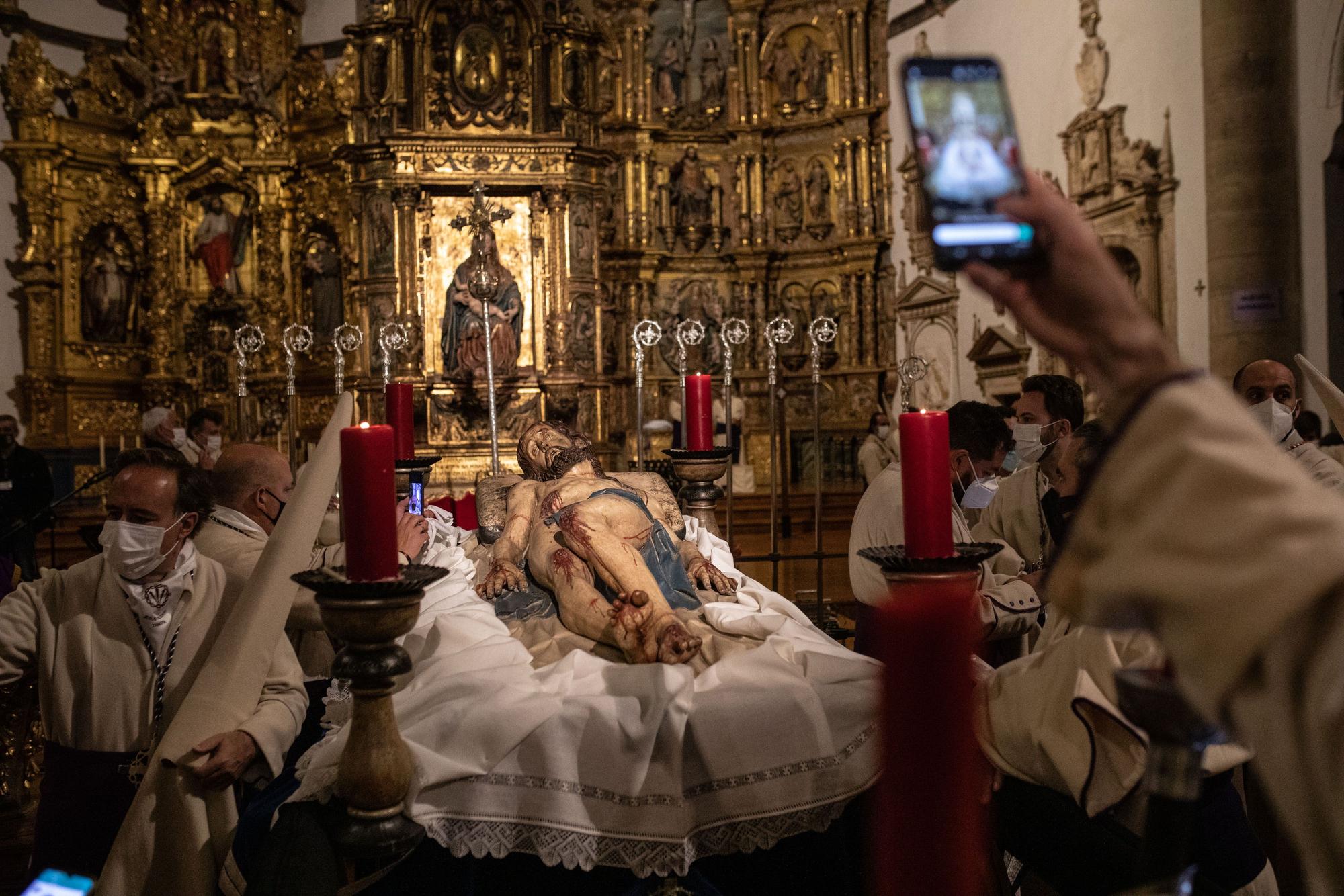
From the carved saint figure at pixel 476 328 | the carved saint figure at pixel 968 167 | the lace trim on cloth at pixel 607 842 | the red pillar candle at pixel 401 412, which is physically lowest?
the lace trim on cloth at pixel 607 842

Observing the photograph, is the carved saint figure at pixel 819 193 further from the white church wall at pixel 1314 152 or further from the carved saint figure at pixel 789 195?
the white church wall at pixel 1314 152

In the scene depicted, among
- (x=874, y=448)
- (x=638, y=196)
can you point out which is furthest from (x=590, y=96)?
(x=874, y=448)

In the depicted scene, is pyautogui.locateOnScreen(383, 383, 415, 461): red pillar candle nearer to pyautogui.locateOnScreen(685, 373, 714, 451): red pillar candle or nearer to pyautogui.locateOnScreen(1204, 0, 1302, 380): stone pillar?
pyautogui.locateOnScreen(685, 373, 714, 451): red pillar candle

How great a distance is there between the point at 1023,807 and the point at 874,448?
1010 centimetres

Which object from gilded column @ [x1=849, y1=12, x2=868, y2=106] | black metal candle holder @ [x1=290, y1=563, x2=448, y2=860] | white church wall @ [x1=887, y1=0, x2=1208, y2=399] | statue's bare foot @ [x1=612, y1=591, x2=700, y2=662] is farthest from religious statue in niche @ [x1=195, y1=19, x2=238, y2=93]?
black metal candle holder @ [x1=290, y1=563, x2=448, y2=860]

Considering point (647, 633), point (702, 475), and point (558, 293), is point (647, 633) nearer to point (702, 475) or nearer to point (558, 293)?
point (702, 475)

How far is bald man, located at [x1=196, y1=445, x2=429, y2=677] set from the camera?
337 centimetres

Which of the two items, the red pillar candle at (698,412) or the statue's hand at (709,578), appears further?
the red pillar candle at (698,412)

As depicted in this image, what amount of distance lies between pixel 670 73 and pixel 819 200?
11.0 feet

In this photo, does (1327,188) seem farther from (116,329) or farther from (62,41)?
(62,41)

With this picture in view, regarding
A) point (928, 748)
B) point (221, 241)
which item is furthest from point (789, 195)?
point (928, 748)

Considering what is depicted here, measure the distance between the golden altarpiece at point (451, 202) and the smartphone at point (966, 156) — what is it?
36.0 feet

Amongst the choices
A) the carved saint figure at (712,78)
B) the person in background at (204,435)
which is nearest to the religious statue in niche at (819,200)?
the carved saint figure at (712,78)

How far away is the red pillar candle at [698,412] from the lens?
14.6 feet
